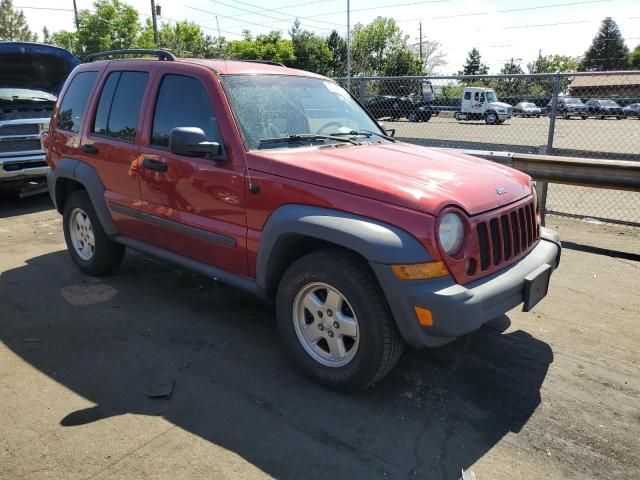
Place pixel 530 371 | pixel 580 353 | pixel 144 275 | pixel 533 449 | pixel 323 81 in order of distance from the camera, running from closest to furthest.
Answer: pixel 533 449 → pixel 530 371 → pixel 580 353 → pixel 323 81 → pixel 144 275

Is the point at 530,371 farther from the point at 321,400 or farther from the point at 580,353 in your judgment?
the point at 321,400

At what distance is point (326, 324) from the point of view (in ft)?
10.8

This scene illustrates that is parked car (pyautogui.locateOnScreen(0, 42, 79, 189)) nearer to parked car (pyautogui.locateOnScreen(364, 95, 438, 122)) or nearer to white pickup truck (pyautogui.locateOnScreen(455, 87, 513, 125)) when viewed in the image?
parked car (pyautogui.locateOnScreen(364, 95, 438, 122))

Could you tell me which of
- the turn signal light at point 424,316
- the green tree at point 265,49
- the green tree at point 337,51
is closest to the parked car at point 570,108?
the turn signal light at point 424,316

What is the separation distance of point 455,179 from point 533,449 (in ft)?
5.15

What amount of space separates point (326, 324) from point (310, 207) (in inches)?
28.0

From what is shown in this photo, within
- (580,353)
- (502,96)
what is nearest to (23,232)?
(580,353)

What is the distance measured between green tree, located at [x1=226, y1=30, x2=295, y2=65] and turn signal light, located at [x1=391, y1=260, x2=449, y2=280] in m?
47.1

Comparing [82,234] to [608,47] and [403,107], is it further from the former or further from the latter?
[608,47]

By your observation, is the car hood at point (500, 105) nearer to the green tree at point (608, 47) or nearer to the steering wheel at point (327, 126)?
the steering wheel at point (327, 126)

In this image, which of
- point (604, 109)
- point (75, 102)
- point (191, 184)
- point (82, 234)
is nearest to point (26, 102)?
point (75, 102)

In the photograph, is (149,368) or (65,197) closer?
(149,368)

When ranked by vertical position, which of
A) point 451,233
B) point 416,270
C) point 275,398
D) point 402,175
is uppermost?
point 402,175

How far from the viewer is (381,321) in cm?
300
